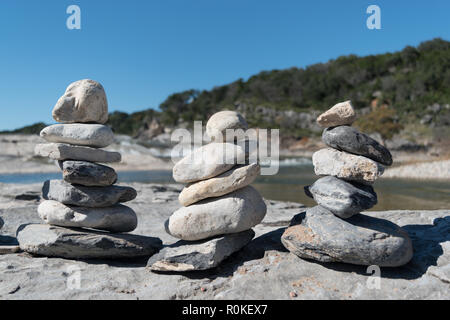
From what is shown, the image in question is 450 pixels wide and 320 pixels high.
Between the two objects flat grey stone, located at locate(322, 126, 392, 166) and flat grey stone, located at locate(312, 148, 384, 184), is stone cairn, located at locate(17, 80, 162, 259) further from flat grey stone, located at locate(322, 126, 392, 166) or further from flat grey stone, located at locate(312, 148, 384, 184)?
flat grey stone, located at locate(322, 126, 392, 166)

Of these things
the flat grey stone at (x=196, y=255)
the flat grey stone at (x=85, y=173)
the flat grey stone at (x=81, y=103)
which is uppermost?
the flat grey stone at (x=81, y=103)

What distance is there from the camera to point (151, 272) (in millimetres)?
5117

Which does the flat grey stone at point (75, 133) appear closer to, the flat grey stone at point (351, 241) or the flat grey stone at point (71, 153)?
the flat grey stone at point (71, 153)

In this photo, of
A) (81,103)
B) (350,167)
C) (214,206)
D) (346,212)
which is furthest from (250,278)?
(81,103)

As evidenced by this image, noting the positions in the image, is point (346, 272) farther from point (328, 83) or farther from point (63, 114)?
point (328, 83)

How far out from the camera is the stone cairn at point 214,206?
16.5 ft

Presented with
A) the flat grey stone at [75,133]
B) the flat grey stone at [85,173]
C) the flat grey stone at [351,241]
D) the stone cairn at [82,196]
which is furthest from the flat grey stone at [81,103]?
the flat grey stone at [351,241]

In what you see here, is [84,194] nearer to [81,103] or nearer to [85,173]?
[85,173]

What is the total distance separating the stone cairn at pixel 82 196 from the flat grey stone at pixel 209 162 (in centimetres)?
131

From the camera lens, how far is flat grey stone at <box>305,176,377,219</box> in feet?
15.7

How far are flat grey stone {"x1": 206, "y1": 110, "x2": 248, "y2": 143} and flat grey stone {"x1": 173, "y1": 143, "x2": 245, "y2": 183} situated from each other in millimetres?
183

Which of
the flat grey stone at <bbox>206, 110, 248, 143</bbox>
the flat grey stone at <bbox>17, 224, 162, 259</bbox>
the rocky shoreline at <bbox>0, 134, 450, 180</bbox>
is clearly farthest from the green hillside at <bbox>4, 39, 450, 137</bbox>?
the flat grey stone at <bbox>17, 224, 162, 259</bbox>

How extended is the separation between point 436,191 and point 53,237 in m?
14.4

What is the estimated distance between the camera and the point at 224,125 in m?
5.50
